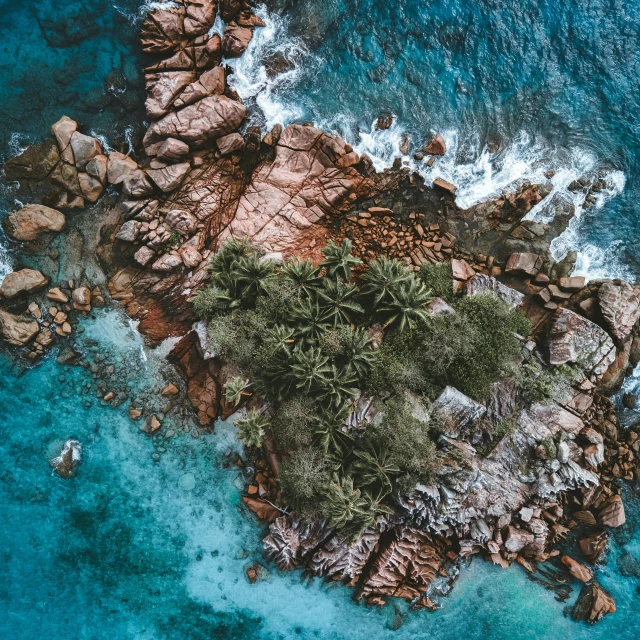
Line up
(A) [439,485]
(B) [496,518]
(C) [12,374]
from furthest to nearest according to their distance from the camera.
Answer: (C) [12,374]
(B) [496,518]
(A) [439,485]

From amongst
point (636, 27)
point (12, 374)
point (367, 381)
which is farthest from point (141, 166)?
point (636, 27)

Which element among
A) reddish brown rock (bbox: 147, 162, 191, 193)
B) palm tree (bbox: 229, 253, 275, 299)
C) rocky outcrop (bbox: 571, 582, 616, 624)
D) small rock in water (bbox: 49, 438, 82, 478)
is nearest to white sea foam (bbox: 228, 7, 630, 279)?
reddish brown rock (bbox: 147, 162, 191, 193)

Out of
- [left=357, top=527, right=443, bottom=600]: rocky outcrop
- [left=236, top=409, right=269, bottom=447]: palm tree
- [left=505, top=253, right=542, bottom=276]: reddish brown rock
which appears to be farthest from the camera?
[left=505, top=253, right=542, bottom=276]: reddish brown rock

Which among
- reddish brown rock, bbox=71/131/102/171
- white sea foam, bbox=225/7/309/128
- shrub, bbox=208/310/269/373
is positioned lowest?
shrub, bbox=208/310/269/373

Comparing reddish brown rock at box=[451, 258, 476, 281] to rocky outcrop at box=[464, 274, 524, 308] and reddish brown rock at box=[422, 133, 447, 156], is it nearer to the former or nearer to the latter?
rocky outcrop at box=[464, 274, 524, 308]

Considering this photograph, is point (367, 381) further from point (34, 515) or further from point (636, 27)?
point (636, 27)

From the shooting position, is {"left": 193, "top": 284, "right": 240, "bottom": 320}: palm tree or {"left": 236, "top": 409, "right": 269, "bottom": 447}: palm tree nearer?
{"left": 236, "top": 409, "right": 269, "bottom": 447}: palm tree

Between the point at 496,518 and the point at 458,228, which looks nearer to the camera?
the point at 496,518

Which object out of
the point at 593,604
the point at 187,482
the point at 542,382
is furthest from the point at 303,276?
the point at 593,604
